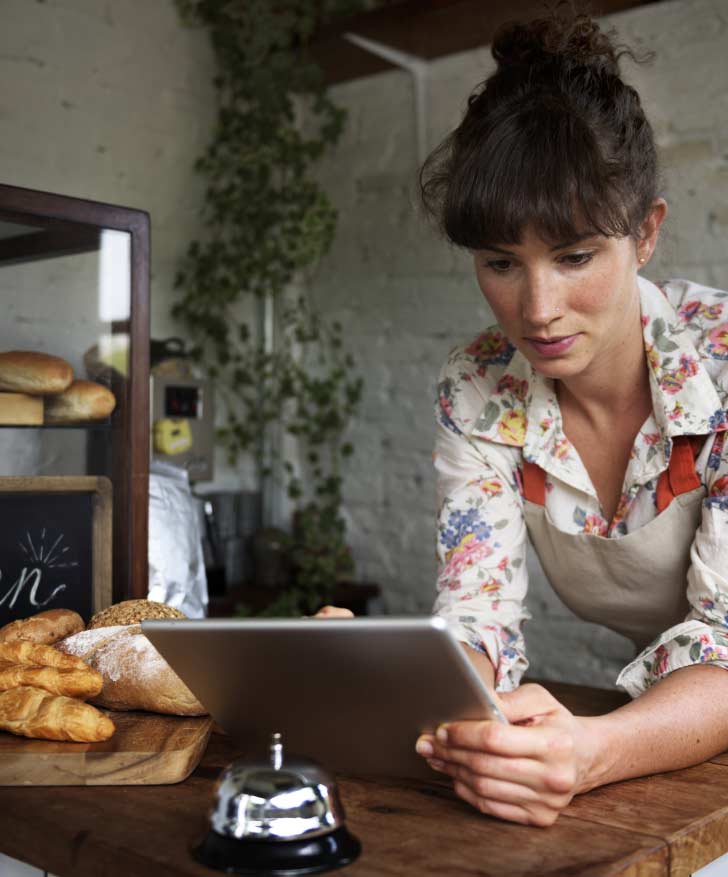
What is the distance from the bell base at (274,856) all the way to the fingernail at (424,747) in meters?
0.16

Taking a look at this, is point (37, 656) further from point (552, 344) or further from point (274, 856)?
point (552, 344)

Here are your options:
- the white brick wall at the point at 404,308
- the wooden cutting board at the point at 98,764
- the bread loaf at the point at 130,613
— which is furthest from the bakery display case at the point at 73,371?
the white brick wall at the point at 404,308

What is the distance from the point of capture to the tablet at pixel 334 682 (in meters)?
0.77

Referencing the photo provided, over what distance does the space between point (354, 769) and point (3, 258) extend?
77cm

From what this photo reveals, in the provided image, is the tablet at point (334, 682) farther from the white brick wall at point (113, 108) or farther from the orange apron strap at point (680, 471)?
the white brick wall at point (113, 108)

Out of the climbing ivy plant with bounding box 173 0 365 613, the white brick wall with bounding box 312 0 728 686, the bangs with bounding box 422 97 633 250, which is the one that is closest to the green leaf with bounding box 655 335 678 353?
the bangs with bounding box 422 97 633 250

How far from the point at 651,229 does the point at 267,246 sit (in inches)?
69.8

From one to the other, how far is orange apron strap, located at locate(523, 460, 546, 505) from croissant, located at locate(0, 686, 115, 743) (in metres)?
0.66

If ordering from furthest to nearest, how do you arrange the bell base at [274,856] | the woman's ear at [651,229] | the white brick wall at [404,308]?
the white brick wall at [404,308], the woman's ear at [651,229], the bell base at [274,856]

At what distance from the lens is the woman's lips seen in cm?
124

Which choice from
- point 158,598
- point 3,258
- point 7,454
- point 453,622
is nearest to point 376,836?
point 453,622

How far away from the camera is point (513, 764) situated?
33.6 inches

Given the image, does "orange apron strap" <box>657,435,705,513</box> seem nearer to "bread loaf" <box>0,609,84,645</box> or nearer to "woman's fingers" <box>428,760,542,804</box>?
"woman's fingers" <box>428,760,542,804</box>

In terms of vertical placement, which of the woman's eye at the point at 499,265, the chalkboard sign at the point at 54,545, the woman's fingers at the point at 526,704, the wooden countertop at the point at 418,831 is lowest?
the wooden countertop at the point at 418,831
